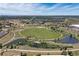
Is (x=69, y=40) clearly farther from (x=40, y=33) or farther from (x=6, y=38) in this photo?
(x=6, y=38)

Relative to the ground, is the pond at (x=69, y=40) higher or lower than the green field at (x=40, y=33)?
lower

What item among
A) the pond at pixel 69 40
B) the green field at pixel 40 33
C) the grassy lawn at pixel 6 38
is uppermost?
the green field at pixel 40 33

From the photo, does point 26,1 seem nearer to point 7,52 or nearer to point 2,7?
point 2,7

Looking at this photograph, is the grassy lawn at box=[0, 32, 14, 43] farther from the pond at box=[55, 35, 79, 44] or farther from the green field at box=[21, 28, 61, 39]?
the pond at box=[55, 35, 79, 44]

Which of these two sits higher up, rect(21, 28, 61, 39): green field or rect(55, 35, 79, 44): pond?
rect(21, 28, 61, 39): green field

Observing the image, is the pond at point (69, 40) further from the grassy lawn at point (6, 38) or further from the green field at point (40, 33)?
the grassy lawn at point (6, 38)

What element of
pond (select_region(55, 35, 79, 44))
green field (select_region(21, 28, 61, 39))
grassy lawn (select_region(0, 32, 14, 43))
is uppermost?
green field (select_region(21, 28, 61, 39))

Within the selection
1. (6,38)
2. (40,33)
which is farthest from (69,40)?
(6,38)

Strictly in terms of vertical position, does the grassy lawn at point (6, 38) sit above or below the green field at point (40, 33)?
below

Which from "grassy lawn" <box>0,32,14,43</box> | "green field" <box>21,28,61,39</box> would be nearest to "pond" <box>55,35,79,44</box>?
"green field" <box>21,28,61,39</box>

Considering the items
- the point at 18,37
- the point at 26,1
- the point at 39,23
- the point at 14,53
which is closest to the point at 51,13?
the point at 39,23

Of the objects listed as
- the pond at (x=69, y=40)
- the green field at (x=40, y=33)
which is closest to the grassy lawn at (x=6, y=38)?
the green field at (x=40, y=33)
